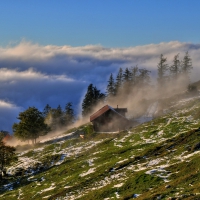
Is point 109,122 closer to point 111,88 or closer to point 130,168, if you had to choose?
point 130,168

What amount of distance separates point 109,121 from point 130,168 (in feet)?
169

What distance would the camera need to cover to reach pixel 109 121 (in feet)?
320

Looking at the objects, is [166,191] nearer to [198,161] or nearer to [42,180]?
[198,161]

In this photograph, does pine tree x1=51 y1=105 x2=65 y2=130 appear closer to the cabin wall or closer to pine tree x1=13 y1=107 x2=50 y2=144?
pine tree x1=13 y1=107 x2=50 y2=144

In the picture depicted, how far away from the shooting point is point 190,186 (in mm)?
29797

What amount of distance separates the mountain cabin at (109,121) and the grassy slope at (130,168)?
1605cm

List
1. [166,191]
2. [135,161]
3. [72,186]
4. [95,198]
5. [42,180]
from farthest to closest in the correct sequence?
[42,180], [135,161], [72,186], [95,198], [166,191]

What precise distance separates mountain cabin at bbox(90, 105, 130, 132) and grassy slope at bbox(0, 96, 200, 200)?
16.0 metres

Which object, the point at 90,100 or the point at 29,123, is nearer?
the point at 29,123

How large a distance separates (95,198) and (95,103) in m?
118

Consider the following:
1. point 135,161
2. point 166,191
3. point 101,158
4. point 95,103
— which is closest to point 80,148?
point 101,158

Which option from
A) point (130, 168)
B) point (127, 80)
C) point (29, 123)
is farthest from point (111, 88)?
point (130, 168)

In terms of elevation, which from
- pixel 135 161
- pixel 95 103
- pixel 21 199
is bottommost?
pixel 21 199

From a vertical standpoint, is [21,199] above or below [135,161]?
below
